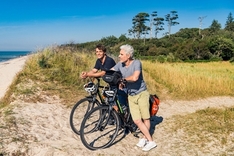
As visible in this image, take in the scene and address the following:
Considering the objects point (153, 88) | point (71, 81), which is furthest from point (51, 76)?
point (153, 88)

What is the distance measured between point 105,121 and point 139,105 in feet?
2.22

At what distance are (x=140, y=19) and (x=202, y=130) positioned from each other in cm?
6726

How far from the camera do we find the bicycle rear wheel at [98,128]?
4.51 m

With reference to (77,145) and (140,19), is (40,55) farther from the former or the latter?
(140,19)

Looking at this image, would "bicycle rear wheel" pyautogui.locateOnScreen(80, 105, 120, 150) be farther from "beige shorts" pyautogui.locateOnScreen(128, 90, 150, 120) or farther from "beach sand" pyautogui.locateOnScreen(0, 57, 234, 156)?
"beige shorts" pyautogui.locateOnScreen(128, 90, 150, 120)

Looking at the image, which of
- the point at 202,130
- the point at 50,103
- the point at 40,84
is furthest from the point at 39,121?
the point at 202,130

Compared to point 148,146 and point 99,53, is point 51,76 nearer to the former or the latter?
point 99,53

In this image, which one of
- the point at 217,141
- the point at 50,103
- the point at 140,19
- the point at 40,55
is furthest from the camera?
the point at 140,19

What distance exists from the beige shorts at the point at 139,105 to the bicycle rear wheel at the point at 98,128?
321mm

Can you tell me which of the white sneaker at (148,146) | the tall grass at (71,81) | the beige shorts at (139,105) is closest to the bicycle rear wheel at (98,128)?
the beige shorts at (139,105)

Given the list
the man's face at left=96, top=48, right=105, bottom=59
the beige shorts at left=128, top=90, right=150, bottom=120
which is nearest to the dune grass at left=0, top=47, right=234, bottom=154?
the beige shorts at left=128, top=90, right=150, bottom=120

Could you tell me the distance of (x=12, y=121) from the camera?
18.9 feet

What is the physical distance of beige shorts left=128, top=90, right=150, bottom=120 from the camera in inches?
186

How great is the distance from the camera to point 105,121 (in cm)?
483
